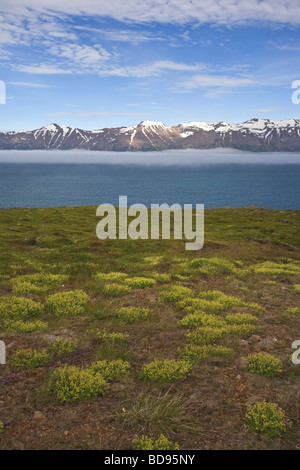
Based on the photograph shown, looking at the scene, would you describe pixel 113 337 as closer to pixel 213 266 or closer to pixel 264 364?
pixel 264 364

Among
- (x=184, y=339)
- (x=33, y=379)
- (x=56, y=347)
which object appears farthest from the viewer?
(x=184, y=339)

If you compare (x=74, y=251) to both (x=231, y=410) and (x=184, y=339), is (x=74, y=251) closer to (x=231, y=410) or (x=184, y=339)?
(x=184, y=339)

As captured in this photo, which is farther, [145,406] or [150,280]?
[150,280]

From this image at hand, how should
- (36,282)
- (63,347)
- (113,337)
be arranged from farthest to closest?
(36,282) < (113,337) < (63,347)

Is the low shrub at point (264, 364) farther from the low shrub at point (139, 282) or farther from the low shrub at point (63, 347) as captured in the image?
the low shrub at point (139, 282)

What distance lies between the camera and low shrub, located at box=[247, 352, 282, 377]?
34.2ft

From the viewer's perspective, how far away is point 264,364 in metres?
10.6

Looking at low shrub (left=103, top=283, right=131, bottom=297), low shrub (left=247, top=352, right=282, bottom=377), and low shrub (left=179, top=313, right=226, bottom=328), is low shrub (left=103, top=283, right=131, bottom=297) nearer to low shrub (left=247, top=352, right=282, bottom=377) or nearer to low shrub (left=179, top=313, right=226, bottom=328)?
low shrub (left=179, top=313, right=226, bottom=328)

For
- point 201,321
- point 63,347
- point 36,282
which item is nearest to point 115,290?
point 36,282

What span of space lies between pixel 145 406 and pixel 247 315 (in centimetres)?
719

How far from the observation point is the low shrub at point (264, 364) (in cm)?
1042

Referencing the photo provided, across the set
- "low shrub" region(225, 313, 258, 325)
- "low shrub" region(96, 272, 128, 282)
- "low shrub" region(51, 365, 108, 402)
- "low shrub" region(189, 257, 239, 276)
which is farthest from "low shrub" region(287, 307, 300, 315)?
"low shrub" region(51, 365, 108, 402)
